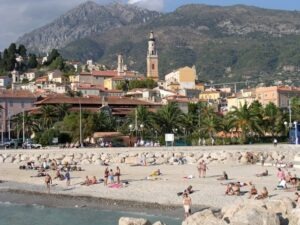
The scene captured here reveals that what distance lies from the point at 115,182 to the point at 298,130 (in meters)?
31.2

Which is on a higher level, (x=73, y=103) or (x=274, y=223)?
(x=73, y=103)

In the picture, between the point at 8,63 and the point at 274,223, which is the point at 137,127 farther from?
the point at 8,63

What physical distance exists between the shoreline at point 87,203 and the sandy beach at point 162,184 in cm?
40

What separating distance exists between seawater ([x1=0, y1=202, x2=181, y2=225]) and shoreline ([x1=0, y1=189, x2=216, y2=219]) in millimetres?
667

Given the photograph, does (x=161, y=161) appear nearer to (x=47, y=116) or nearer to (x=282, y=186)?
(x=282, y=186)

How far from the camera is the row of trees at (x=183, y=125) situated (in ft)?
223

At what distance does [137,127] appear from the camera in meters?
69.6

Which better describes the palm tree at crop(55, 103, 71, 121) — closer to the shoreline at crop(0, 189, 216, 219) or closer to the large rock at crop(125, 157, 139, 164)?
the large rock at crop(125, 157, 139, 164)

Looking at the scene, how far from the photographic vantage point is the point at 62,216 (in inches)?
1049

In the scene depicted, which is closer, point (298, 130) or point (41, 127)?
point (298, 130)

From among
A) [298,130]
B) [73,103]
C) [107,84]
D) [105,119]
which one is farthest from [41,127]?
[107,84]

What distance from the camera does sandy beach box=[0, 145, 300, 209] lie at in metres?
28.1

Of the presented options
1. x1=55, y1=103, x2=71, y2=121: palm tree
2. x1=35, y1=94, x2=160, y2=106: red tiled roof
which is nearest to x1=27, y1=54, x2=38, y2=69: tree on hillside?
x1=35, y1=94, x2=160, y2=106: red tiled roof

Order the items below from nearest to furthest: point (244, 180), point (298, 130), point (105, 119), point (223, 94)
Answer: point (244, 180), point (298, 130), point (105, 119), point (223, 94)
